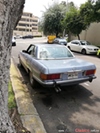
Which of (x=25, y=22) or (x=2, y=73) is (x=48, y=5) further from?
(x=25, y=22)

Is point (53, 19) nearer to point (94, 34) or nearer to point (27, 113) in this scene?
point (94, 34)

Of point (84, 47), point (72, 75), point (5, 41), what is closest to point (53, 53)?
point (72, 75)

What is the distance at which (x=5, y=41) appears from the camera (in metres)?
A: 1.80

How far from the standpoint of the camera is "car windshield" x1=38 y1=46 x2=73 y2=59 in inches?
209

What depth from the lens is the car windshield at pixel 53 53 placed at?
209 inches

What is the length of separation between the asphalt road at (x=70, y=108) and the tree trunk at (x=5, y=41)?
1.32m

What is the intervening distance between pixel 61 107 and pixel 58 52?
2.15 meters

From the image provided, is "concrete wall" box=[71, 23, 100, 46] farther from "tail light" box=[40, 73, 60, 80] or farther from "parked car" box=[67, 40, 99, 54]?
"tail light" box=[40, 73, 60, 80]

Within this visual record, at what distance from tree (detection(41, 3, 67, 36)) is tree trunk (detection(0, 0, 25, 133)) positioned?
2977cm

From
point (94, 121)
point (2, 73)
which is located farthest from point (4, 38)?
point (94, 121)

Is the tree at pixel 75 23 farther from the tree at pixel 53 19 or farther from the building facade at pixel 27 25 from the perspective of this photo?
the building facade at pixel 27 25

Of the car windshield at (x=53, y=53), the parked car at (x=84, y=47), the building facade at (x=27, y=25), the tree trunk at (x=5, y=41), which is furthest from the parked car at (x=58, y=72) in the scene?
the building facade at (x=27, y=25)

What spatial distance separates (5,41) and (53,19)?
1209 inches

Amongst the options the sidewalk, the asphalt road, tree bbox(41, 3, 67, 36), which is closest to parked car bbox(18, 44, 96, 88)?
the asphalt road
